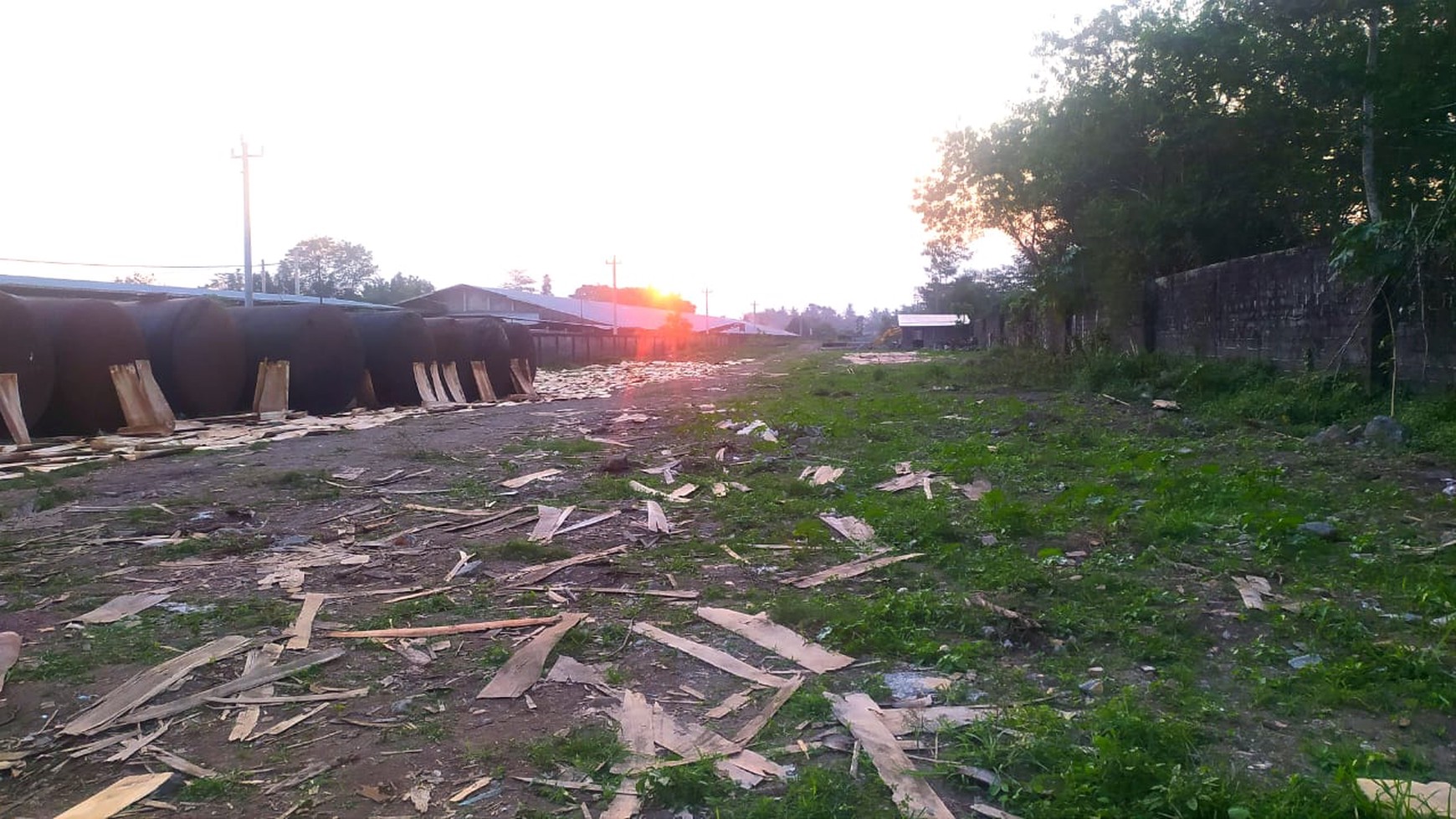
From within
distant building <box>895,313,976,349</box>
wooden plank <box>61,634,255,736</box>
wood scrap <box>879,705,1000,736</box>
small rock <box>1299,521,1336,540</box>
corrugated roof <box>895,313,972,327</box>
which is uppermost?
corrugated roof <box>895,313,972,327</box>

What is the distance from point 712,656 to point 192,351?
1305cm

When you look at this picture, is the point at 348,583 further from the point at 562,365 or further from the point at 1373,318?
the point at 562,365

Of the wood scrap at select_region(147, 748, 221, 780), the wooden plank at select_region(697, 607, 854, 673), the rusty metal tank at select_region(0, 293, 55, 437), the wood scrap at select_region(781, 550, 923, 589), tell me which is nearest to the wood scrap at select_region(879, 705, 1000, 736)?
the wooden plank at select_region(697, 607, 854, 673)

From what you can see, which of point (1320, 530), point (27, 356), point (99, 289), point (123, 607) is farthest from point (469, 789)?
point (99, 289)

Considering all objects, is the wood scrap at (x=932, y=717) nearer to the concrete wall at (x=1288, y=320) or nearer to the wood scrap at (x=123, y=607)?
the wood scrap at (x=123, y=607)

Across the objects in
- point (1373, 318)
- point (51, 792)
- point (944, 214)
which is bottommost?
point (51, 792)

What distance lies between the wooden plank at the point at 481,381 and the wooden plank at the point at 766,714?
1656 cm

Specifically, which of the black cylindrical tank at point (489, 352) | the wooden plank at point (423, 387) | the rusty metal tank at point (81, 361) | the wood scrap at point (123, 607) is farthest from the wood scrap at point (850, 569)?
the black cylindrical tank at point (489, 352)

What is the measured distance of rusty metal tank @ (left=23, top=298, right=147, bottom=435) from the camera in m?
12.0

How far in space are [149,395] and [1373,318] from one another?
52.9 feet

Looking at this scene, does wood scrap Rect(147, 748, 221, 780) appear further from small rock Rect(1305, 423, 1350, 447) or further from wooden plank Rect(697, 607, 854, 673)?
small rock Rect(1305, 423, 1350, 447)

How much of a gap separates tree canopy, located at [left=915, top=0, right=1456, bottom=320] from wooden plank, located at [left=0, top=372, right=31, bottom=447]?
15984mm

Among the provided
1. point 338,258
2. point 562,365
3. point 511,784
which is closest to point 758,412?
point 511,784

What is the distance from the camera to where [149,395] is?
12727mm
